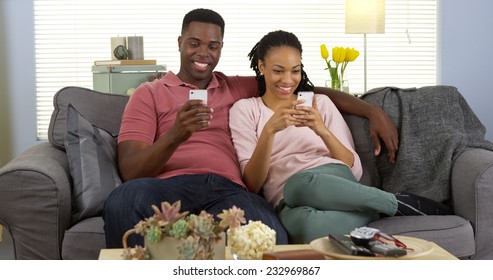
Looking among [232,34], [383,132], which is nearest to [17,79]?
[232,34]

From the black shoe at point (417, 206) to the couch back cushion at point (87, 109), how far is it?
1102 millimetres

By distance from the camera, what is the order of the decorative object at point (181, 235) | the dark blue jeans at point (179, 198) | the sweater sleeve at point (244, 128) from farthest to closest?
the sweater sleeve at point (244, 128) < the dark blue jeans at point (179, 198) < the decorative object at point (181, 235)

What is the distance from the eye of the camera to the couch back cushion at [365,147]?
300cm

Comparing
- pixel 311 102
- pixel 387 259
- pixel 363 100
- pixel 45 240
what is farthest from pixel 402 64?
pixel 387 259

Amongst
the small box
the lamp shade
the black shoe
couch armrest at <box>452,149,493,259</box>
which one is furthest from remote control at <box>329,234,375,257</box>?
the small box

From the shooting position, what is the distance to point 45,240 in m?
2.55

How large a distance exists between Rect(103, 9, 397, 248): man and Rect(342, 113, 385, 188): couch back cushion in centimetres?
7

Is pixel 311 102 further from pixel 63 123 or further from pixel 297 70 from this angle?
pixel 63 123

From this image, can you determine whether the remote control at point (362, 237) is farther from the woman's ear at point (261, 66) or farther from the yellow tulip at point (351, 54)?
the yellow tulip at point (351, 54)

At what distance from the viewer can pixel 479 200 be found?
2.62 meters

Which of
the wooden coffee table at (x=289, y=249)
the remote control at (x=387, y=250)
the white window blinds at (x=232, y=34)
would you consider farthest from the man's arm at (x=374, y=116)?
the white window blinds at (x=232, y=34)

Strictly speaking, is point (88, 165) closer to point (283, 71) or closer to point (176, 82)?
point (176, 82)

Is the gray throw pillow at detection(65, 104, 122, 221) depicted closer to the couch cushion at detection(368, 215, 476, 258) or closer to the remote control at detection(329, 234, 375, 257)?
the couch cushion at detection(368, 215, 476, 258)

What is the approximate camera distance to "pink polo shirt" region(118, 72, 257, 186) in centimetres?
272
